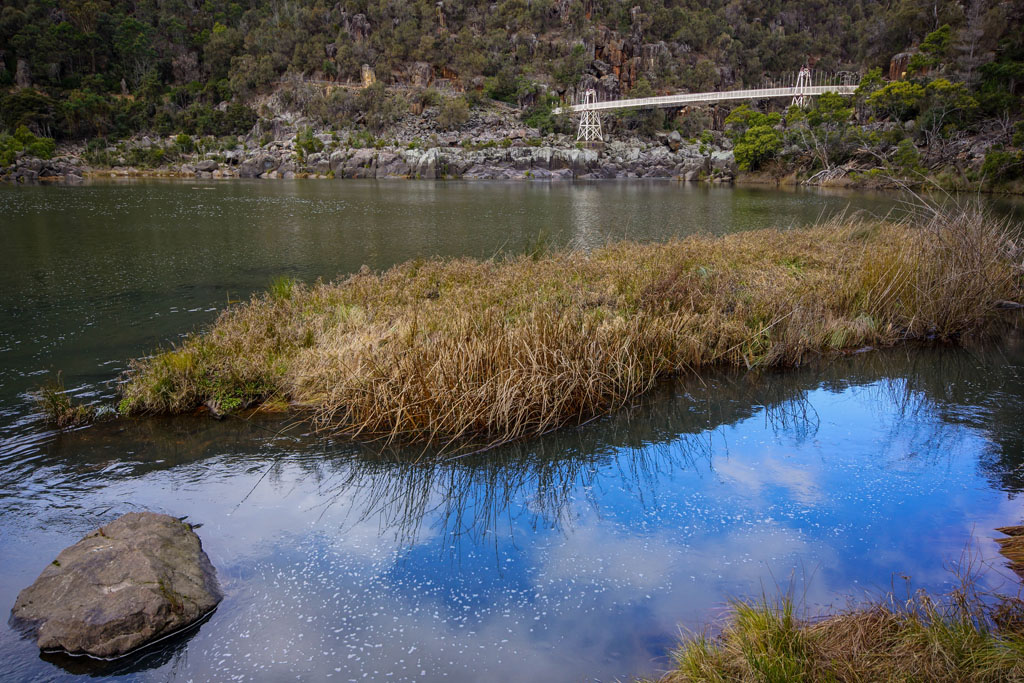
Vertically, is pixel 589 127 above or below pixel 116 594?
above

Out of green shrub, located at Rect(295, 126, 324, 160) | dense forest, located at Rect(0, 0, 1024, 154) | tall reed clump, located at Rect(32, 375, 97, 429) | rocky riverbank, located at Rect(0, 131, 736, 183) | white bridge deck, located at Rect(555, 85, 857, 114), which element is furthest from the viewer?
dense forest, located at Rect(0, 0, 1024, 154)

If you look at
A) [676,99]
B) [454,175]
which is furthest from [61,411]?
[676,99]

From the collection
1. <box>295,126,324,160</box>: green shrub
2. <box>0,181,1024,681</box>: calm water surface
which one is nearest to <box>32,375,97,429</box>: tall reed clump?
<box>0,181,1024,681</box>: calm water surface

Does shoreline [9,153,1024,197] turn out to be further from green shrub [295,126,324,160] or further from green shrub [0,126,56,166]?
green shrub [295,126,324,160]

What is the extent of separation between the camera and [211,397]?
298 inches

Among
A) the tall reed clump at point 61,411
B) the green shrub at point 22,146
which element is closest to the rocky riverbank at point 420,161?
the green shrub at point 22,146

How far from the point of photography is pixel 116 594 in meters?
4.04

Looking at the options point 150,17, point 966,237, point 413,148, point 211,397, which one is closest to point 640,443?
point 211,397

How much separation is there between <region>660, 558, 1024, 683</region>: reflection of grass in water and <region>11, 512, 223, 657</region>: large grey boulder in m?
2.97

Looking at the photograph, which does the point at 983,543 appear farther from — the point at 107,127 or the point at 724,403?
the point at 107,127

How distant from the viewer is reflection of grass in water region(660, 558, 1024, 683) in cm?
310

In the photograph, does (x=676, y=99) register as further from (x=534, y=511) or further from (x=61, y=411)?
(x=534, y=511)

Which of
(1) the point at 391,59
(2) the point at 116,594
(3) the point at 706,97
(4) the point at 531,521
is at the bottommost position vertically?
(4) the point at 531,521

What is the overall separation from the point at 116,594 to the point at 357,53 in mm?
110883
